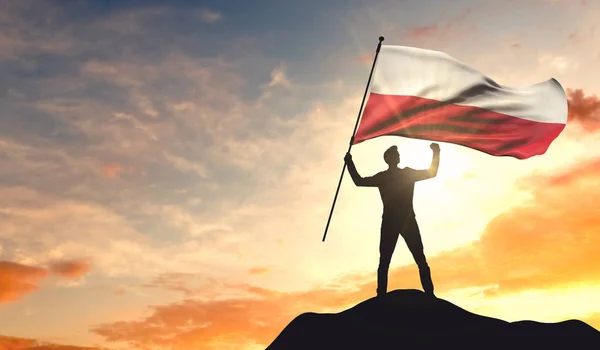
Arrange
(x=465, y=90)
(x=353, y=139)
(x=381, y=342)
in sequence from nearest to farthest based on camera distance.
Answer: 1. (x=381, y=342)
2. (x=353, y=139)
3. (x=465, y=90)

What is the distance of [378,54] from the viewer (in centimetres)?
1428

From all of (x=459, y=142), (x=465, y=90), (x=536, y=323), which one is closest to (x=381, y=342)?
(x=536, y=323)

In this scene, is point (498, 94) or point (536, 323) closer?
point (536, 323)

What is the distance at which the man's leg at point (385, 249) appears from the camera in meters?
13.9

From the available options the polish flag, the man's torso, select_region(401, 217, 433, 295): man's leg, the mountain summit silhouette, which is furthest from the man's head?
the mountain summit silhouette

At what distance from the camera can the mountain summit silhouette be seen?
1280 cm

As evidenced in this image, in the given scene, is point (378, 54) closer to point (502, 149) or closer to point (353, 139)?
point (353, 139)

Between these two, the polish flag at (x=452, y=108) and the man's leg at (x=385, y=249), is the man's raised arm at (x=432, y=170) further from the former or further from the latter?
the man's leg at (x=385, y=249)

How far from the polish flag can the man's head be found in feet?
1.43

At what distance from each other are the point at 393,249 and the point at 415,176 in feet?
5.43

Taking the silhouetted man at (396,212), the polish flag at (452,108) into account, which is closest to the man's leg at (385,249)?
the silhouetted man at (396,212)

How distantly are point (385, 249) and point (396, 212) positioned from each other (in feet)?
2.72

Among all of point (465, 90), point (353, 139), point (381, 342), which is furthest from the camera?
point (465, 90)

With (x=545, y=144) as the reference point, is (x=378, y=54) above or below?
above
